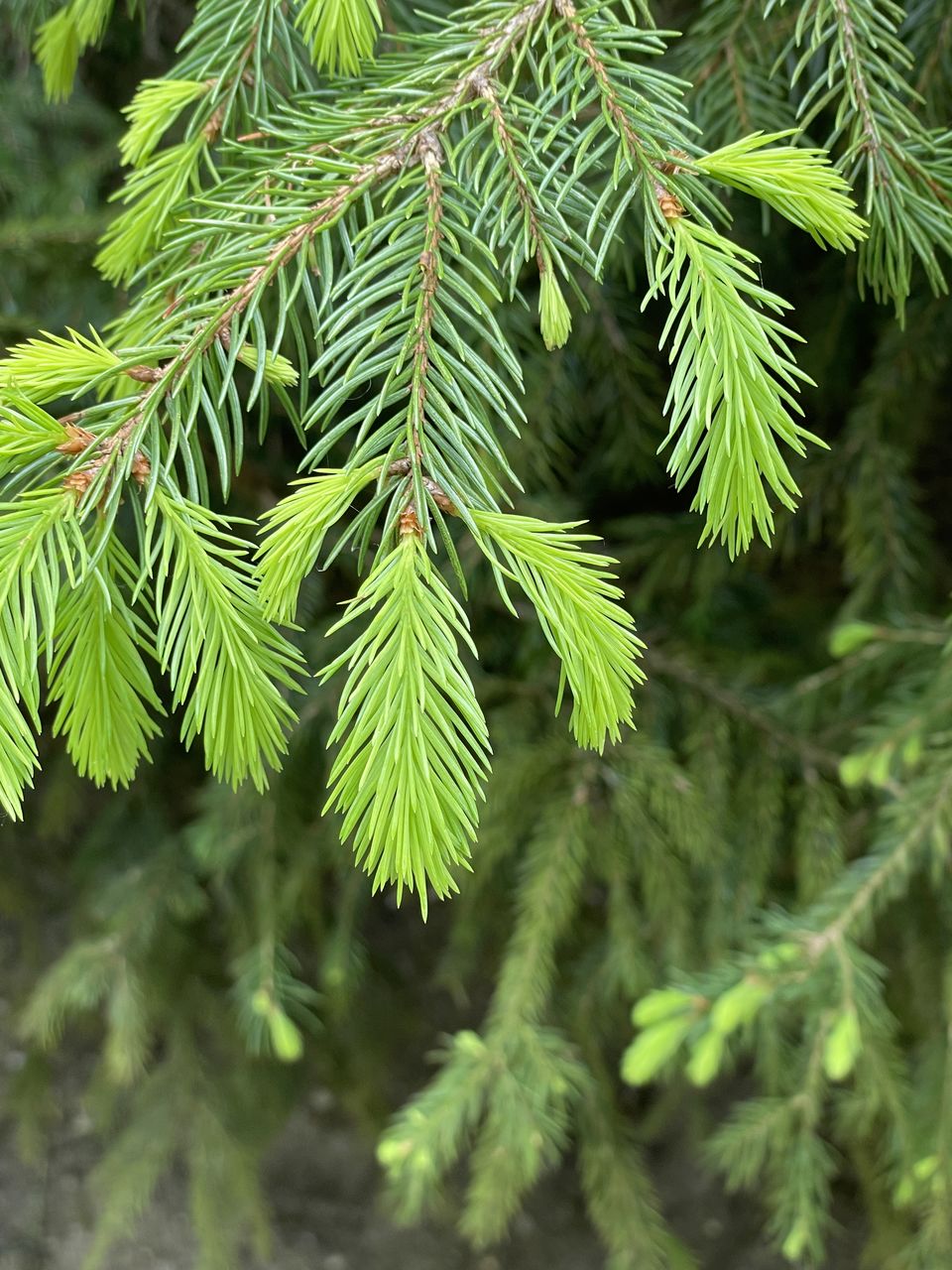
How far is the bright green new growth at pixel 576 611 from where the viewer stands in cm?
42

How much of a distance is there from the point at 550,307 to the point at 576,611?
0.17 meters

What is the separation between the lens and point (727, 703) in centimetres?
129

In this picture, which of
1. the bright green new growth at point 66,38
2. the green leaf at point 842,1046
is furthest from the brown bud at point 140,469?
the green leaf at point 842,1046

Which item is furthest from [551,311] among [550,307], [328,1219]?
[328,1219]

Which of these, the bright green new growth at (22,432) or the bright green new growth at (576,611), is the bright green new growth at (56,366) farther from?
the bright green new growth at (576,611)

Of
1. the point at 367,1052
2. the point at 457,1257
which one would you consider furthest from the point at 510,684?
the point at 457,1257

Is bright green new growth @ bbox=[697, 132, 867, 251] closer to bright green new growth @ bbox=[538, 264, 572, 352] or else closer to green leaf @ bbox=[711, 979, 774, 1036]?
bright green new growth @ bbox=[538, 264, 572, 352]

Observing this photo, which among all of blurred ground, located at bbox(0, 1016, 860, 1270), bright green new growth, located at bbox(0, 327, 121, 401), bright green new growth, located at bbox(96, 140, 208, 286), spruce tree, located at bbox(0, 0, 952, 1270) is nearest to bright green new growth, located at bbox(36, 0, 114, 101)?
spruce tree, located at bbox(0, 0, 952, 1270)

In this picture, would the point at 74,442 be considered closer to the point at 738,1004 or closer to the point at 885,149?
the point at 885,149

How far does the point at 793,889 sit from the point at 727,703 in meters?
0.60

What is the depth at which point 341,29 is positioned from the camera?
1.76ft

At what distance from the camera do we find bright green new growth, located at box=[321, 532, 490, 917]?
15.5 inches

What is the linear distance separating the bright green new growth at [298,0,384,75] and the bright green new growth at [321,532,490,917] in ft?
1.08

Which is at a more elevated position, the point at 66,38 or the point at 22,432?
the point at 66,38
